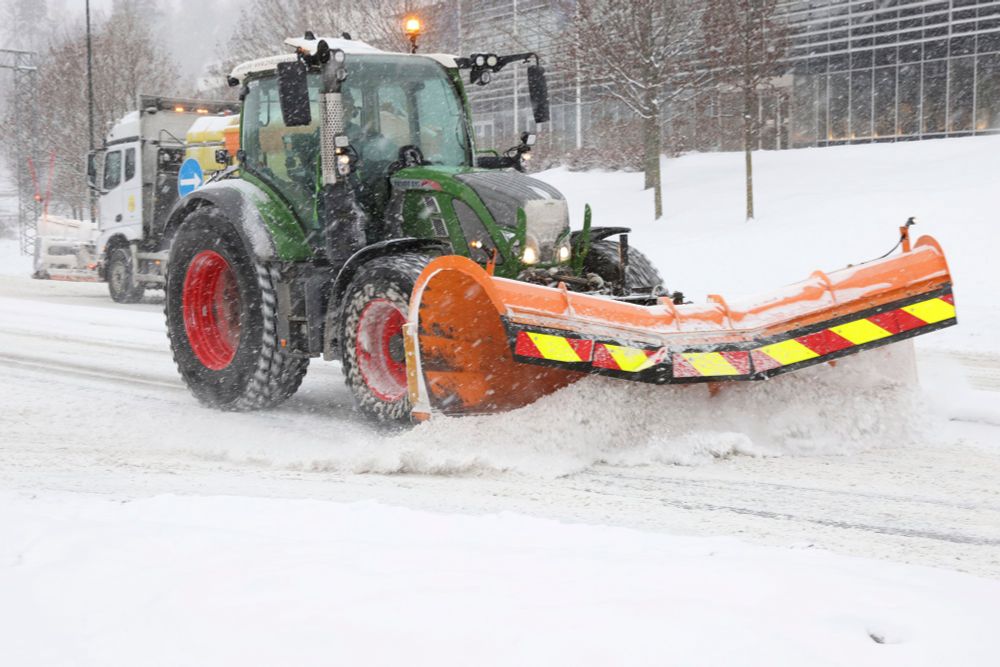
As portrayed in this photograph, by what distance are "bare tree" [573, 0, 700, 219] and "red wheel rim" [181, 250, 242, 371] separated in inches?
629

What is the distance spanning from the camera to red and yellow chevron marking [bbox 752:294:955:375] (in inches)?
219

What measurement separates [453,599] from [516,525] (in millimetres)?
990

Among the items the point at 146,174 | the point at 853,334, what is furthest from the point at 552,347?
the point at 146,174

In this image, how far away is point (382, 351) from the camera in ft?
21.2

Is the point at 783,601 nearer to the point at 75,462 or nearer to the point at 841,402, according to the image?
the point at 841,402

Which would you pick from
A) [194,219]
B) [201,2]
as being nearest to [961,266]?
[194,219]

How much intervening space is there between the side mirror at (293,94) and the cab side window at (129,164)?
12.6 metres

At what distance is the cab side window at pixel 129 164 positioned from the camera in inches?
697

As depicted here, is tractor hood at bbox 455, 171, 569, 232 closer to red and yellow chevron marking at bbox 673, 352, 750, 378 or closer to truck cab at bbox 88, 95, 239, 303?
red and yellow chevron marking at bbox 673, 352, 750, 378

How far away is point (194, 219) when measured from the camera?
7.74 meters

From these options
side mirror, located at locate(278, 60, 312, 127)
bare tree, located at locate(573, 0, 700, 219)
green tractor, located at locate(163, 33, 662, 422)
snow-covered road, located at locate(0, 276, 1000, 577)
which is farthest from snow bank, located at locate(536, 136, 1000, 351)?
side mirror, located at locate(278, 60, 312, 127)

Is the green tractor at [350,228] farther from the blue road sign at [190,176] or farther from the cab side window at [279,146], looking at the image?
the blue road sign at [190,176]

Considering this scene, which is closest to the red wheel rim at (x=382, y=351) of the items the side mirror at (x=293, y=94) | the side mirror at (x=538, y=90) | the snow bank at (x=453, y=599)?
the side mirror at (x=293, y=94)

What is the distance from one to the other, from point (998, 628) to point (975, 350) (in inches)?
297
